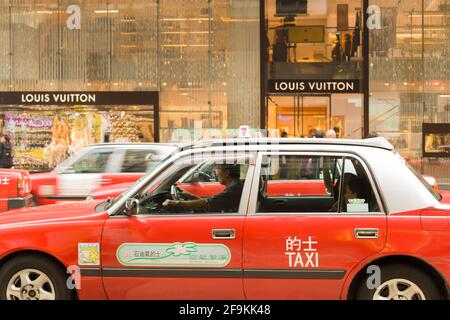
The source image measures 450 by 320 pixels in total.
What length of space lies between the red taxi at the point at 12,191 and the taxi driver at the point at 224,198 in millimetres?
4171

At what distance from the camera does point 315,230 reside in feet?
Answer: 14.4

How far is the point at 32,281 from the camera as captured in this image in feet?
14.9

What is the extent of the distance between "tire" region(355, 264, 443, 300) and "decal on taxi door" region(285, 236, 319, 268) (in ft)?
1.54

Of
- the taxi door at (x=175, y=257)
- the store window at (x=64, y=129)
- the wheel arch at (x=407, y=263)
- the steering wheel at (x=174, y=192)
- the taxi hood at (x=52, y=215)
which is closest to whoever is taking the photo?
the wheel arch at (x=407, y=263)

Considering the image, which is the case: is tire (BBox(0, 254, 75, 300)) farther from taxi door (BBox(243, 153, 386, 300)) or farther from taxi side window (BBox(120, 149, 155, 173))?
taxi side window (BBox(120, 149, 155, 173))

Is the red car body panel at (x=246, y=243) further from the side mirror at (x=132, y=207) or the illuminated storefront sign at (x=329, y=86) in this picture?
the illuminated storefront sign at (x=329, y=86)

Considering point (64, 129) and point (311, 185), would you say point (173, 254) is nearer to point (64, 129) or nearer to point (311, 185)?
point (311, 185)

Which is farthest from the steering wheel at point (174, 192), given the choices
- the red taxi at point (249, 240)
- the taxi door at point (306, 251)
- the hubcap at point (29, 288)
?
the hubcap at point (29, 288)

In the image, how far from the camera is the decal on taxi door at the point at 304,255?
14.3ft

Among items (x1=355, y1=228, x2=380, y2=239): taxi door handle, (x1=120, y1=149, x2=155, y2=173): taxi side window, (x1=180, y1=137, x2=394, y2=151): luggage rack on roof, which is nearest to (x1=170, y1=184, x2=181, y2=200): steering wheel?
(x1=180, y1=137, x2=394, y2=151): luggage rack on roof

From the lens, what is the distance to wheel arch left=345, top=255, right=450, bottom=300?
4.27 meters

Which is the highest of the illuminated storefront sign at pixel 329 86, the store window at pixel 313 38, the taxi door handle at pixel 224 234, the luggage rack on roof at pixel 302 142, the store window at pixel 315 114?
the store window at pixel 313 38

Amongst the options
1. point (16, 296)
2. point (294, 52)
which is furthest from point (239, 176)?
point (294, 52)

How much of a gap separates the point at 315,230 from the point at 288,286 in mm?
460
